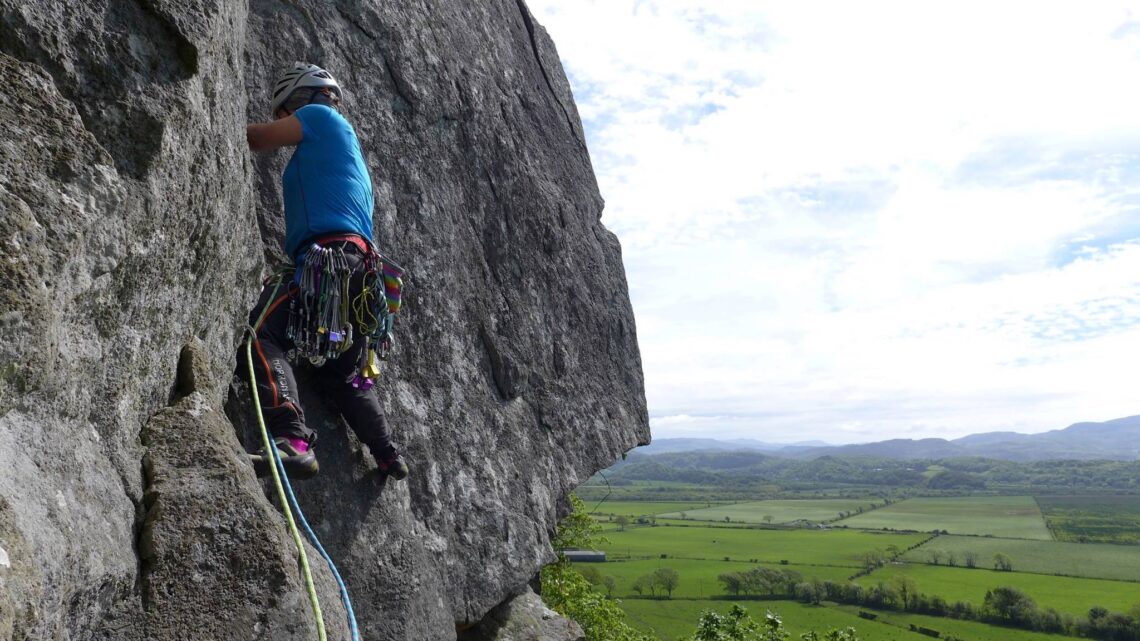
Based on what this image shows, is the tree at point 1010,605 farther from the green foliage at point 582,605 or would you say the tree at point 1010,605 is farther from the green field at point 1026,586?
the green foliage at point 582,605

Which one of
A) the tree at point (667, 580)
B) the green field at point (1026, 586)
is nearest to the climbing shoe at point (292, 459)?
the tree at point (667, 580)

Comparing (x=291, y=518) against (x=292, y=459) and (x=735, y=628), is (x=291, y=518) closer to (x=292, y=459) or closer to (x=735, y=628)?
(x=292, y=459)

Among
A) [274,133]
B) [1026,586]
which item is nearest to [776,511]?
[1026,586]

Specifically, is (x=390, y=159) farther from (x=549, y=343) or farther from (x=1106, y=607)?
(x=1106, y=607)

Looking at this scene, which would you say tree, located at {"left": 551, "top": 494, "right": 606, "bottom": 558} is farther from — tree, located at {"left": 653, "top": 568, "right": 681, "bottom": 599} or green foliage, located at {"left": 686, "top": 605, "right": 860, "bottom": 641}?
tree, located at {"left": 653, "top": 568, "right": 681, "bottom": 599}

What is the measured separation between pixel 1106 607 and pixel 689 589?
1710 inches

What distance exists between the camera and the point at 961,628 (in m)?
74.2

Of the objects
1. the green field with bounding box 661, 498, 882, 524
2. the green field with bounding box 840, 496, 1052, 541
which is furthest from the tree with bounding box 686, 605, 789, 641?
the green field with bounding box 840, 496, 1052, 541

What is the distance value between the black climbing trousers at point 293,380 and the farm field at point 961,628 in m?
76.0

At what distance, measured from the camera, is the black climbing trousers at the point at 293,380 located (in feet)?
16.1

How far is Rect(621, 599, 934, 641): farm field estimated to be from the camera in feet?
224

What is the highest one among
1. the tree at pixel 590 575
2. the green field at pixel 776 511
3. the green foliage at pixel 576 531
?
the green foliage at pixel 576 531

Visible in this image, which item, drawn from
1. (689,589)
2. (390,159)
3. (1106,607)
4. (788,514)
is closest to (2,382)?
(390,159)

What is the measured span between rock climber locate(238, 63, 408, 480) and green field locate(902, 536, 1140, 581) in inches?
4447
